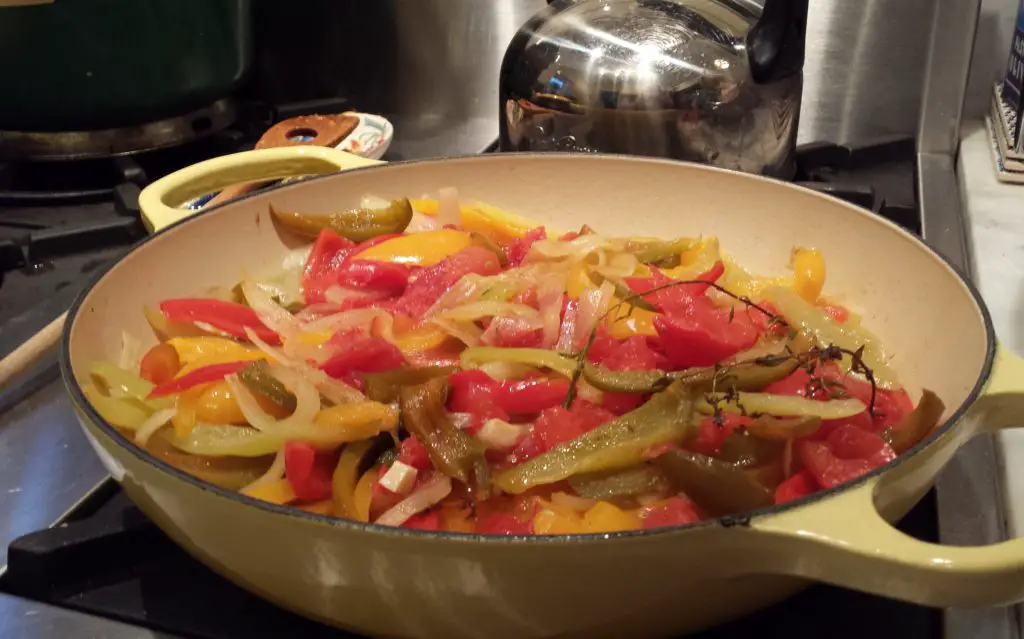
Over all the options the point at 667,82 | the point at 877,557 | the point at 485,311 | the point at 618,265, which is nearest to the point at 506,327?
the point at 485,311

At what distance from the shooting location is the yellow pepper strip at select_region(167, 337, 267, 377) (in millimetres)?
707

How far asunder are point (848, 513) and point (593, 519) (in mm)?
152

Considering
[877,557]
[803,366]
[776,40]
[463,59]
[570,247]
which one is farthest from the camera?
[463,59]

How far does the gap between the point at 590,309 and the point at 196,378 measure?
0.30m

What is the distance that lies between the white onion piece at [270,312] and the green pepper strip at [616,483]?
327 millimetres

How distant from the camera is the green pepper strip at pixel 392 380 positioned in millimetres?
626

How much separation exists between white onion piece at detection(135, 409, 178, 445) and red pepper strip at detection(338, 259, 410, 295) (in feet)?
0.82

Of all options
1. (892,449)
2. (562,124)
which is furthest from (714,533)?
(562,124)

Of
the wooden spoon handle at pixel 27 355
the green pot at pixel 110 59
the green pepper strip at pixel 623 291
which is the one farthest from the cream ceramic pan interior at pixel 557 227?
the green pot at pixel 110 59

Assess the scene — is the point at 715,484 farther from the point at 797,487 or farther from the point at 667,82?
the point at 667,82

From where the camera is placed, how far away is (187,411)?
2.05 ft

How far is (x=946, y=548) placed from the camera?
405 millimetres

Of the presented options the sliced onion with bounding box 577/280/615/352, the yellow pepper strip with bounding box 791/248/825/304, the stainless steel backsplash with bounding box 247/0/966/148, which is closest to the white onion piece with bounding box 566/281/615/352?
the sliced onion with bounding box 577/280/615/352

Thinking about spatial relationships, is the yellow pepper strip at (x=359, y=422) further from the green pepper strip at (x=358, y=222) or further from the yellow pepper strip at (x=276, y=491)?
the green pepper strip at (x=358, y=222)
